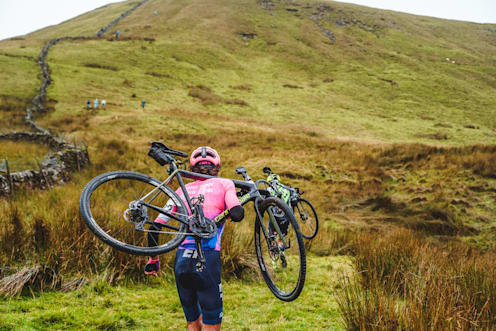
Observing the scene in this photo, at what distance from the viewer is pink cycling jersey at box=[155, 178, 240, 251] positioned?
10.0 ft

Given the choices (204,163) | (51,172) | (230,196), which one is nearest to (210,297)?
(230,196)

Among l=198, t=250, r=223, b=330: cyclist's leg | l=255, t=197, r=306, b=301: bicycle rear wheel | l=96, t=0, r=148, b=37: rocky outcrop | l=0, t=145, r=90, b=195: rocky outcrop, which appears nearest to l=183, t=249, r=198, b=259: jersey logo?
l=198, t=250, r=223, b=330: cyclist's leg

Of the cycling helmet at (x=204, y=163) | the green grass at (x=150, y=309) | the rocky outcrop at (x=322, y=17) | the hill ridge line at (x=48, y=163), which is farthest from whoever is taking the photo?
the rocky outcrop at (x=322, y=17)

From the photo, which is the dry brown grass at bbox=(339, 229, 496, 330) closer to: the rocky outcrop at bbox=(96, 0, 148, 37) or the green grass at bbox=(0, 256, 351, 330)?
the green grass at bbox=(0, 256, 351, 330)

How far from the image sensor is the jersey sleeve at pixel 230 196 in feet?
9.87

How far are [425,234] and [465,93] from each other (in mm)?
58804

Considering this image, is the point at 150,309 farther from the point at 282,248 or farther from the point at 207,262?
the point at 282,248

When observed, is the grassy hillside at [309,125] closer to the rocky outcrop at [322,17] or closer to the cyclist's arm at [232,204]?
the rocky outcrop at [322,17]

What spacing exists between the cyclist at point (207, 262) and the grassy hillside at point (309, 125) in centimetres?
136

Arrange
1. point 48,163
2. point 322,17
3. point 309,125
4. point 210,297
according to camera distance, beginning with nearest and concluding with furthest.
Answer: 1. point 210,297
2. point 48,163
3. point 309,125
4. point 322,17

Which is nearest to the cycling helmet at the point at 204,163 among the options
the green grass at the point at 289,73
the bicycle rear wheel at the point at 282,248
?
the bicycle rear wheel at the point at 282,248

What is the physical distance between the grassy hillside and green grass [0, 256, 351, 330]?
6cm

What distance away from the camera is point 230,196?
3.06 meters

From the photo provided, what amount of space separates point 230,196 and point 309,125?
3263 centimetres
